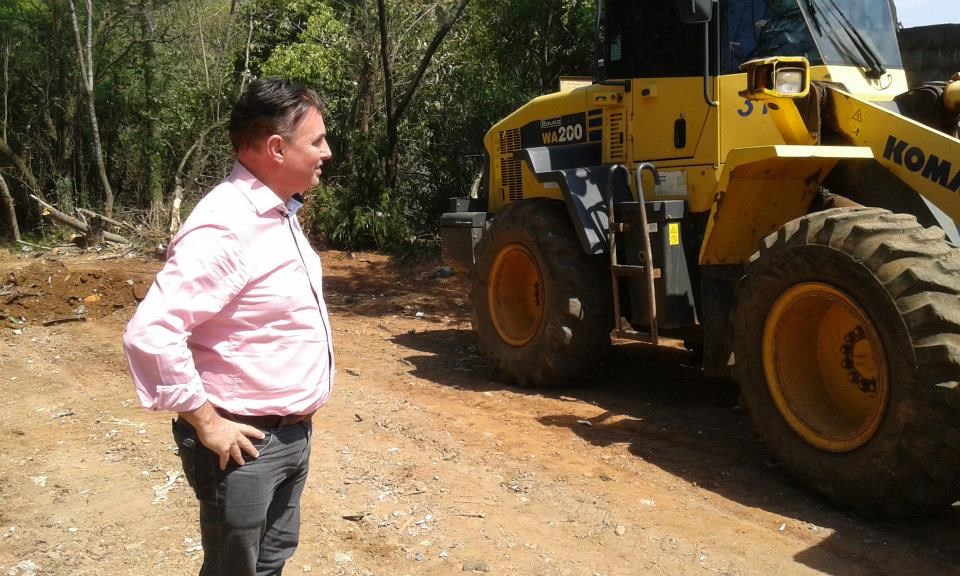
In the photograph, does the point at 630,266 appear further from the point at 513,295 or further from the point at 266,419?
the point at 266,419

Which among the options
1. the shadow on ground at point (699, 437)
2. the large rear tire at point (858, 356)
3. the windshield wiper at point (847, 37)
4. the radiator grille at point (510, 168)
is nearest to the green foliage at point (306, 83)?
the radiator grille at point (510, 168)

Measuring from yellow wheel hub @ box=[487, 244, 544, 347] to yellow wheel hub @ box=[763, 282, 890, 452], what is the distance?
8.48 ft

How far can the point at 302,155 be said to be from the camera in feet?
8.39

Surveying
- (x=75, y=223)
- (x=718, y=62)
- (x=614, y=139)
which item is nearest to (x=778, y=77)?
(x=718, y=62)

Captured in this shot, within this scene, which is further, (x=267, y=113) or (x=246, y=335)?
(x=267, y=113)

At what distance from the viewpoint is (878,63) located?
18.4ft

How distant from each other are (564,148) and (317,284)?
455cm

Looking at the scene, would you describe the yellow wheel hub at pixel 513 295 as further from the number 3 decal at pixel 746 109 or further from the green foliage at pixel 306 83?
the green foliage at pixel 306 83

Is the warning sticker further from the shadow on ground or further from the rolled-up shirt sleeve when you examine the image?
the rolled-up shirt sleeve

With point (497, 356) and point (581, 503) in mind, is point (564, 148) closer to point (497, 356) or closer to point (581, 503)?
point (497, 356)

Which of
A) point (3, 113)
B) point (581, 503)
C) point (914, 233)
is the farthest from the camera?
point (3, 113)

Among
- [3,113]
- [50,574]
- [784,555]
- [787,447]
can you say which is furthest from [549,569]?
[3,113]

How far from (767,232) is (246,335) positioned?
154 inches

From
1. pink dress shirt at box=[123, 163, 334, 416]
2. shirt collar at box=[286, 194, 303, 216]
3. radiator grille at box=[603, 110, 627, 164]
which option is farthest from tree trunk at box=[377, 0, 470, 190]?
pink dress shirt at box=[123, 163, 334, 416]
